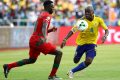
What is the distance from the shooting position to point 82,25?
616 inches

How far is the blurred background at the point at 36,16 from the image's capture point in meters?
31.6

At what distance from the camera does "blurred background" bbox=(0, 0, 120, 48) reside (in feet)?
104

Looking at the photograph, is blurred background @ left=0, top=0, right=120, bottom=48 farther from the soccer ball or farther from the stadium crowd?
the soccer ball

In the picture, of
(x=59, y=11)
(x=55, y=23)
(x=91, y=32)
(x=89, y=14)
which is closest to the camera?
(x=89, y=14)

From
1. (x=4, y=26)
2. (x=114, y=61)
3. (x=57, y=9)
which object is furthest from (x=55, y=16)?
(x=114, y=61)

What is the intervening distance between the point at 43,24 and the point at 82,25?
1.77 meters

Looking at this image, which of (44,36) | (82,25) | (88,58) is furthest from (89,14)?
(44,36)

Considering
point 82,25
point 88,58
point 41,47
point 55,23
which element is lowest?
point 55,23

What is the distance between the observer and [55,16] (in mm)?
35844

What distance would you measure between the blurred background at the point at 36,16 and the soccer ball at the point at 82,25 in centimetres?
1528

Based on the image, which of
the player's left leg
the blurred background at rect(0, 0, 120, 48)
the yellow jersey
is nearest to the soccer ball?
the yellow jersey

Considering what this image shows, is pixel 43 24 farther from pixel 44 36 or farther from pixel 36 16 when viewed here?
pixel 36 16

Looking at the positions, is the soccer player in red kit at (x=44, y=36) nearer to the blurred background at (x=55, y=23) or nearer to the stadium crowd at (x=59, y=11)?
the blurred background at (x=55, y=23)

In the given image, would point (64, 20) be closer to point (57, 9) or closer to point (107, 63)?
point (57, 9)
